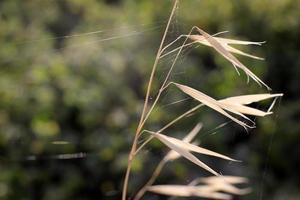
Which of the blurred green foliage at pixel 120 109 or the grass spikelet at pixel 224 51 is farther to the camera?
the blurred green foliage at pixel 120 109

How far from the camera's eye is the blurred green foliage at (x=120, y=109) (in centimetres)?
256

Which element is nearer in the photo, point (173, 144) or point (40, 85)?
point (173, 144)

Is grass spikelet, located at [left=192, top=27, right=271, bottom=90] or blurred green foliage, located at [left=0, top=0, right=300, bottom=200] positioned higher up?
grass spikelet, located at [left=192, top=27, right=271, bottom=90]

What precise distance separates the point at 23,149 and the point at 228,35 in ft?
2.95

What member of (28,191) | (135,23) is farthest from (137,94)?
(28,191)

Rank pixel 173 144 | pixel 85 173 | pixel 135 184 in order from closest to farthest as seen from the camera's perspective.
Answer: pixel 173 144, pixel 135 184, pixel 85 173

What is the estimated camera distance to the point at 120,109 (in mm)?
2705

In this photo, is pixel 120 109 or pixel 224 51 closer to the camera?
pixel 224 51

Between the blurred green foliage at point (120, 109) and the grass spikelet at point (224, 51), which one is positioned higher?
the grass spikelet at point (224, 51)

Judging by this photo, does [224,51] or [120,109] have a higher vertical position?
[224,51]

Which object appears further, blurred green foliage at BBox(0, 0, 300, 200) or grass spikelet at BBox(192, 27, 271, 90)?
blurred green foliage at BBox(0, 0, 300, 200)

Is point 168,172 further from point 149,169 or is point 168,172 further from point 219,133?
point 219,133

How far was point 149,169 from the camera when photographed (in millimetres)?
2516

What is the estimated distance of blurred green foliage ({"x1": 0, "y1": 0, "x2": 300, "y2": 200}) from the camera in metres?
2.56
